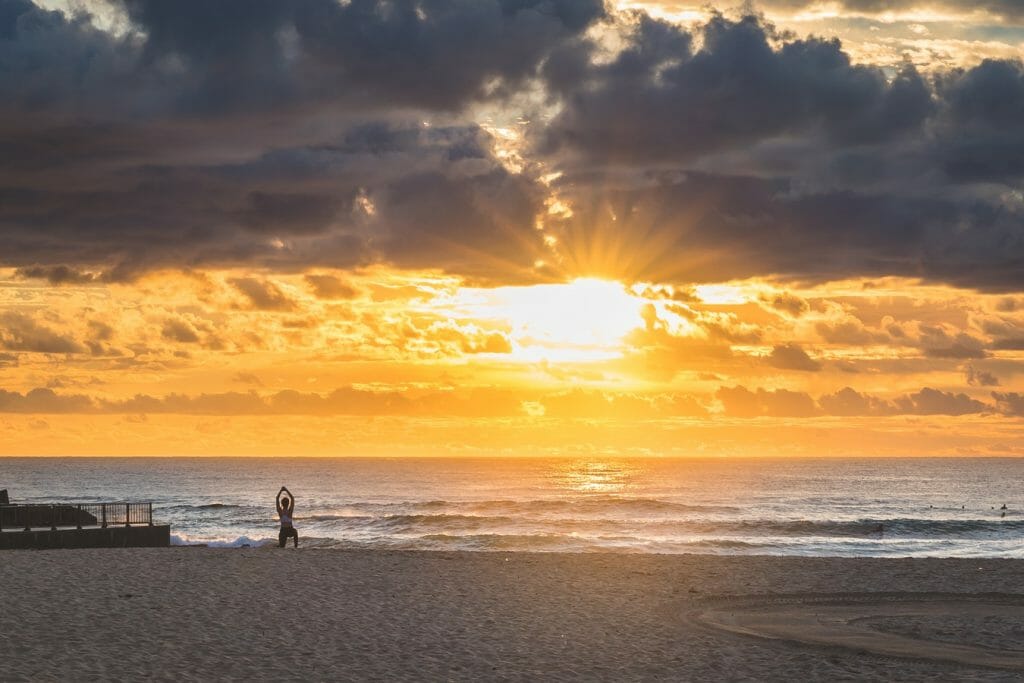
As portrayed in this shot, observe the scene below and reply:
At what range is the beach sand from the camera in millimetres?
17797

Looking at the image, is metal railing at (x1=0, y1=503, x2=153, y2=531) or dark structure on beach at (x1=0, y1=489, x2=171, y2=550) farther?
metal railing at (x1=0, y1=503, x2=153, y2=531)

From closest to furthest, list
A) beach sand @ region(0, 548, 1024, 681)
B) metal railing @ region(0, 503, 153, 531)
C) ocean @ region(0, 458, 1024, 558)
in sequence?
beach sand @ region(0, 548, 1024, 681), metal railing @ region(0, 503, 153, 531), ocean @ region(0, 458, 1024, 558)

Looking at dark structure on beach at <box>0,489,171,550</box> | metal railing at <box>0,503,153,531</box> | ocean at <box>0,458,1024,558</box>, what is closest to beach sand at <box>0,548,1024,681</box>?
dark structure on beach at <box>0,489,171,550</box>

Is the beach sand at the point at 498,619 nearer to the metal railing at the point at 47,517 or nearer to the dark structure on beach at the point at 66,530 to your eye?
the dark structure on beach at the point at 66,530

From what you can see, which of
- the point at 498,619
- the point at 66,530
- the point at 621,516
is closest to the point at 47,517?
the point at 66,530

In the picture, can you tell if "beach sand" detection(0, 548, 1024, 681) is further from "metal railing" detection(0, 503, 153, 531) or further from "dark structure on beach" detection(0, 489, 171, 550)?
"metal railing" detection(0, 503, 153, 531)

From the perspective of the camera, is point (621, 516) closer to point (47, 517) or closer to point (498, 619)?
point (47, 517)

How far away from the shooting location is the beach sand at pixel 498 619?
701 inches

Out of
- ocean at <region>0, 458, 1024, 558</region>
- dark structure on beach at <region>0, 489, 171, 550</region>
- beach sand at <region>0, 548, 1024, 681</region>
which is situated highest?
dark structure on beach at <region>0, 489, 171, 550</region>

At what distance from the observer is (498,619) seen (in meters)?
23.2

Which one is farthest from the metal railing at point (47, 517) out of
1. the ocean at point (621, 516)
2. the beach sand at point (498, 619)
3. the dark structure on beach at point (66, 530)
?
the beach sand at point (498, 619)

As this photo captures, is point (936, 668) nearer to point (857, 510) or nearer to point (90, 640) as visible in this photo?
point (90, 640)

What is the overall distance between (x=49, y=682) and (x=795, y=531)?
69.3 m

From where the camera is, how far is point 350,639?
20422 mm
